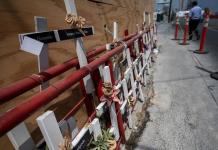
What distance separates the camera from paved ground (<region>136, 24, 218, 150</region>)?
236cm

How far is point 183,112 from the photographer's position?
3.02m

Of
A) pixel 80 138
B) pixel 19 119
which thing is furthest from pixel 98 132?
pixel 19 119

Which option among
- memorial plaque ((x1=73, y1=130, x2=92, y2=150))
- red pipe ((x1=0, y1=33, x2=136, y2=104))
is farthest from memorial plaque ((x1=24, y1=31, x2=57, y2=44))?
memorial plaque ((x1=73, y1=130, x2=92, y2=150))

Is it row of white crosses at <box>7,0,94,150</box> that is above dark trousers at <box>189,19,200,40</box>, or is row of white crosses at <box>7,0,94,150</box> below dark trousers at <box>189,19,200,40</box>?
above

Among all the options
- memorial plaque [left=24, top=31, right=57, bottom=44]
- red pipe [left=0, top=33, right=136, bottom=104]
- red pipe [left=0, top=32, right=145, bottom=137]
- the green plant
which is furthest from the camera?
the green plant

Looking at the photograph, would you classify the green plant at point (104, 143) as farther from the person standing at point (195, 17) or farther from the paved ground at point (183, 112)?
the person standing at point (195, 17)

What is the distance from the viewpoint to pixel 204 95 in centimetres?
354

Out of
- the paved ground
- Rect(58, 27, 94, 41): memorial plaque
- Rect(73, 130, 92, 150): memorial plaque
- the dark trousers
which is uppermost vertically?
Rect(58, 27, 94, 41): memorial plaque

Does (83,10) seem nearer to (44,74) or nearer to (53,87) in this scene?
(44,74)

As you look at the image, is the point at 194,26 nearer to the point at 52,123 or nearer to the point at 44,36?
the point at 44,36

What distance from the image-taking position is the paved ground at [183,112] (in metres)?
2.36

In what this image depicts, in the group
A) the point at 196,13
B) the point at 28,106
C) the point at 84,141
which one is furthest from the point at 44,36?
A: the point at 196,13

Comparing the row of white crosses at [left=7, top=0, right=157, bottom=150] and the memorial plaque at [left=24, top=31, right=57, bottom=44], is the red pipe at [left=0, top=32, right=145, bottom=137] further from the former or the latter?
the memorial plaque at [left=24, top=31, right=57, bottom=44]

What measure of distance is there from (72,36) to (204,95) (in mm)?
3049
